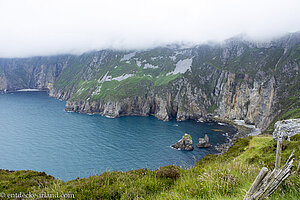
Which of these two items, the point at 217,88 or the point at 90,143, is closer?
the point at 90,143

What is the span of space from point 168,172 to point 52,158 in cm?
7815

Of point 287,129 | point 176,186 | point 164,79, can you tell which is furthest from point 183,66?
point 176,186

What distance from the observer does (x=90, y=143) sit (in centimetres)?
8769

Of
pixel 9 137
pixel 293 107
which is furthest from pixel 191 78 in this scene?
pixel 9 137

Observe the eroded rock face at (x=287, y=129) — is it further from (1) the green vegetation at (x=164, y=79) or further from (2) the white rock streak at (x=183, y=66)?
(2) the white rock streak at (x=183, y=66)

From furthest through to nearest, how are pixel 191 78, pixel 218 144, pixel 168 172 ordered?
pixel 191 78 → pixel 218 144 → pixel 168 172

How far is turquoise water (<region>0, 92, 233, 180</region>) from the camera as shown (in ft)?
218

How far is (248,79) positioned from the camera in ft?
452

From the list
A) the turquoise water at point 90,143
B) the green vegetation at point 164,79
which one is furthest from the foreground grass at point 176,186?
the green vegetation at point 164,79

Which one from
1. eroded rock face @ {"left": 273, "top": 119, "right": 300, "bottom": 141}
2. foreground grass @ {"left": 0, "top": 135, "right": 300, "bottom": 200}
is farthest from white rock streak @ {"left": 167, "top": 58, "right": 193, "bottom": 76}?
foreground grass @ {"left": 0, "top": 135, "right": 300, "bottom": 200}

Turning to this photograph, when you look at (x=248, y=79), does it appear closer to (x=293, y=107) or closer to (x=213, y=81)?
(x=213, y=81)

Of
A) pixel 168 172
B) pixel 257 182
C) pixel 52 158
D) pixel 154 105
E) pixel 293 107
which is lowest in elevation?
pixel 52 158

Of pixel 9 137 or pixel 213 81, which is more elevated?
pixel 213 81

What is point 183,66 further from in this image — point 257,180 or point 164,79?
point 257,180
